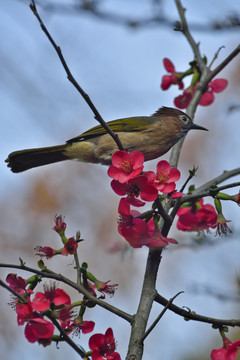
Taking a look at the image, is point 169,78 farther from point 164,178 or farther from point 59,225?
point 59,225

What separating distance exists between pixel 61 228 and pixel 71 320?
1.42ft

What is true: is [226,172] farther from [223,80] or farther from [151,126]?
[151,126]

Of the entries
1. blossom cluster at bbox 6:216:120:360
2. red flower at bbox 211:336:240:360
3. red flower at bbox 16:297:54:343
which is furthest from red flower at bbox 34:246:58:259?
red flower at bbox 211:336:240:360

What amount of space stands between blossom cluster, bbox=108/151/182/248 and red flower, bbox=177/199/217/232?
87 centimetres

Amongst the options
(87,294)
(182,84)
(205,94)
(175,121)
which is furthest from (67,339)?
(175,121)

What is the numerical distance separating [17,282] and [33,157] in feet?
5.74

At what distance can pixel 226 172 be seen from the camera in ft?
9.36

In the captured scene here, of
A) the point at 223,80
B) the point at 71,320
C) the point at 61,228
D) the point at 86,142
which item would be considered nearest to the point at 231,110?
the point at 223,80

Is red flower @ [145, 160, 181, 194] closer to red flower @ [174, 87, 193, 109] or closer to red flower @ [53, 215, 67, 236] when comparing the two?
red flower @ [53, 215, 67, 236]

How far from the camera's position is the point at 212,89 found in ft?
12.6

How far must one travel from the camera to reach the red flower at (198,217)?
3016 mm

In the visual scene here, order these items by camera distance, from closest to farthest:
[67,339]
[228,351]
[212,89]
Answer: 1. [67,339]
2. [228,351]
3. [212,89]

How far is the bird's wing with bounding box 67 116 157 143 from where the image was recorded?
4047 mm

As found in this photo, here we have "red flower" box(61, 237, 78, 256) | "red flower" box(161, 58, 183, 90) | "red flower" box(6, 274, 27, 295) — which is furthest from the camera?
"red flower" box(161, 58, 183, 90)
